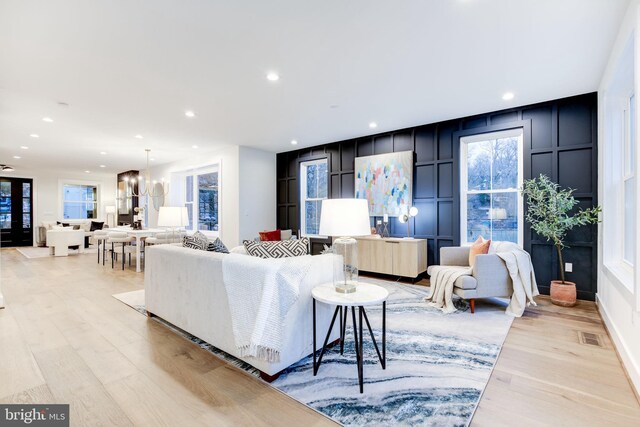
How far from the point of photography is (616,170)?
10.5 feet

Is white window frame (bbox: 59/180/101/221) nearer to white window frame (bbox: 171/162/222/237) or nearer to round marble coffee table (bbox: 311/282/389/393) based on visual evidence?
white window frame (bbox: 171/162/222/237)

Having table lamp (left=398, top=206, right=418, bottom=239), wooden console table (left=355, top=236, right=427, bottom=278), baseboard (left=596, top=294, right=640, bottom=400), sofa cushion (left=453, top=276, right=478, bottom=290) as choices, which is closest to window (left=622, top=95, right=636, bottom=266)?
baseboard (left=596, top=294, right=640, bottom=400)

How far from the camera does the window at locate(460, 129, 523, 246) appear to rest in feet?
14.4

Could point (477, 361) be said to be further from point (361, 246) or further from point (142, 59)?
point (142, 59)

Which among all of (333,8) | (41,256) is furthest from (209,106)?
(41,256)

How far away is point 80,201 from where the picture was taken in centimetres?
1138

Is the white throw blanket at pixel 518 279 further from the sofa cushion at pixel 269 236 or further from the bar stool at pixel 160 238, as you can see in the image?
the bar stool at pixel 160 238

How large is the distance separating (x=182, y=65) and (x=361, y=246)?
3734 millimetres

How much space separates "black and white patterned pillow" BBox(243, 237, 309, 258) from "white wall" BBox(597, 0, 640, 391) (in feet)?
7.27

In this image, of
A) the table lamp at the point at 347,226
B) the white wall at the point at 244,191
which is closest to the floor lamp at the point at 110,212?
the white wall at the point at 244,191

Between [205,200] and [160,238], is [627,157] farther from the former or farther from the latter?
[205,200]

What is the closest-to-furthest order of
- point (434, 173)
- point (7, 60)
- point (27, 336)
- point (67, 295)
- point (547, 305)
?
point (27, 336), point (7, 60), point (547, 305), point (67, 295), point (434, 173)

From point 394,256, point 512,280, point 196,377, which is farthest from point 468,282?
point 196,377

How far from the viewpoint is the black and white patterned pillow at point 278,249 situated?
94.0 inches
